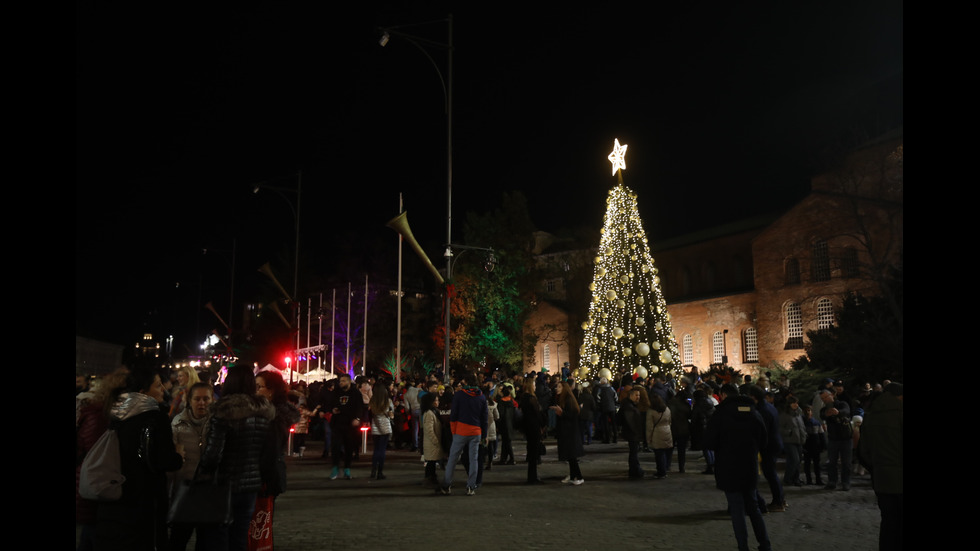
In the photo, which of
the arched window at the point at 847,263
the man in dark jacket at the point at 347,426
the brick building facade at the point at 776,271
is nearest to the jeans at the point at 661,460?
the man in dark jacket at the point at 347,426

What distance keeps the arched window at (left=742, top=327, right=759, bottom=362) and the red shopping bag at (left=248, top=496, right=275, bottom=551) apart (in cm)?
5061

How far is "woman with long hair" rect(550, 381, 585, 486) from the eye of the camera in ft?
45.6

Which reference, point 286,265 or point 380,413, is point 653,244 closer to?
point 286,265

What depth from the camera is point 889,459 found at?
6.78 meters

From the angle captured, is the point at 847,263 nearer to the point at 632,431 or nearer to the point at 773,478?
the point at 632,431

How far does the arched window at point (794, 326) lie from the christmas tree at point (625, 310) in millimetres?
21088

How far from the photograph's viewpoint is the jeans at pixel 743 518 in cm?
794

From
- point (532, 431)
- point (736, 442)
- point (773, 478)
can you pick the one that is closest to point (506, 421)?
point (532, 431)

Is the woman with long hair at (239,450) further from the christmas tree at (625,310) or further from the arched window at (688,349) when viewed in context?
the arched window at (688,349)

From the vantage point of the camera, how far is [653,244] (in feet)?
236

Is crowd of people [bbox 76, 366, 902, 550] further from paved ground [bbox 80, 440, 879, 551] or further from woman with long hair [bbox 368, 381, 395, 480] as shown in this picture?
paved ground [bbox 80, 440, 879, 551]

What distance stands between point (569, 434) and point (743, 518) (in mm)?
6100

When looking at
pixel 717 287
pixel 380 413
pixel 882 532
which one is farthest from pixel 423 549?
pixel 717 287

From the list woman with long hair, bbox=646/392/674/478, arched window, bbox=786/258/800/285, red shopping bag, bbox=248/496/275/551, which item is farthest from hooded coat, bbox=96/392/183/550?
arched window, bbox=786/258/800/285
